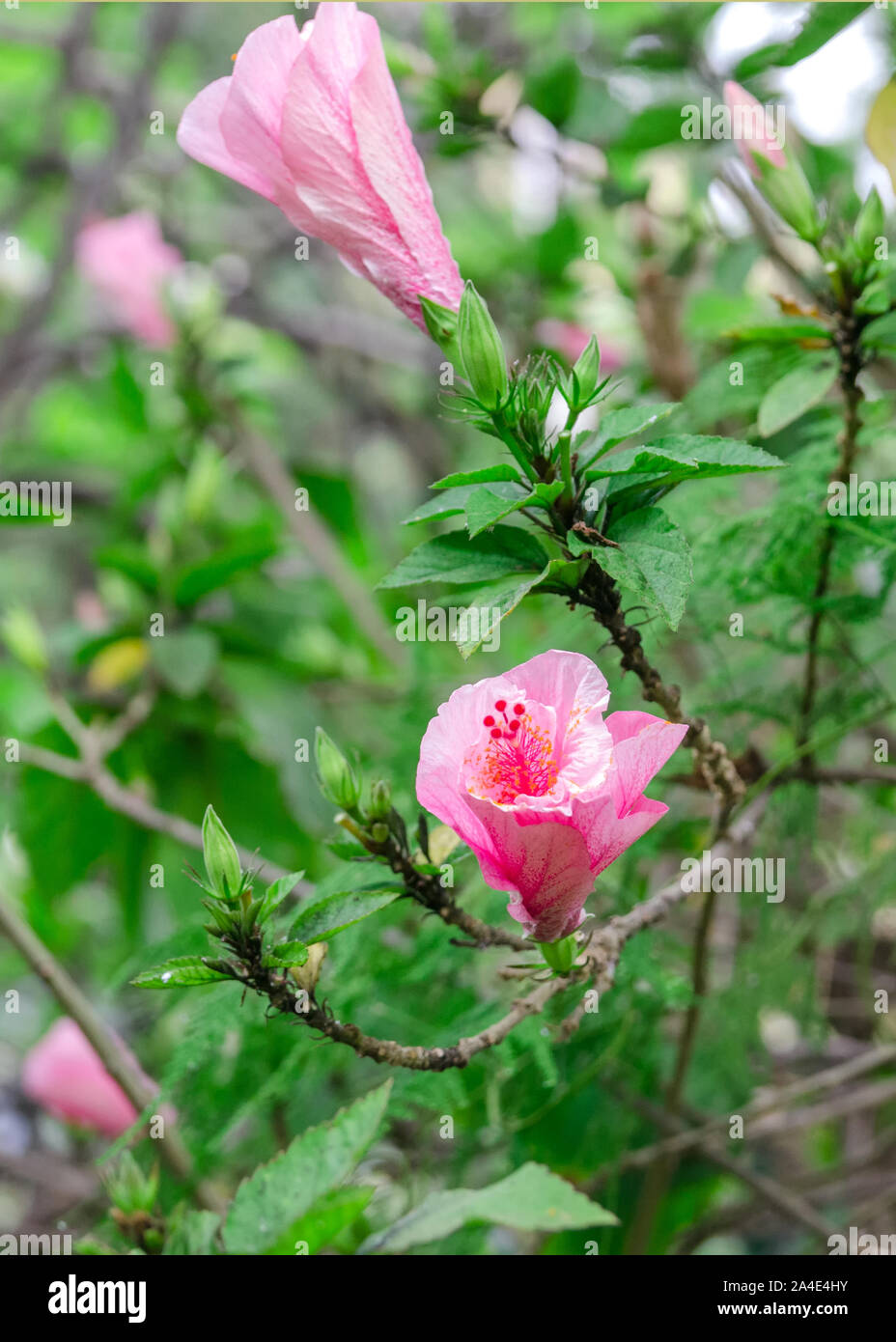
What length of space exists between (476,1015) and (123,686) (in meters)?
0.78

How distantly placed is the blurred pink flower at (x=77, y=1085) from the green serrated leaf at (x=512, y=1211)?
623 millimetres

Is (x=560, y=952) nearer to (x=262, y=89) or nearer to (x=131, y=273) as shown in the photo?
(x=262, y=89)

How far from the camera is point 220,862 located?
461 millimetres

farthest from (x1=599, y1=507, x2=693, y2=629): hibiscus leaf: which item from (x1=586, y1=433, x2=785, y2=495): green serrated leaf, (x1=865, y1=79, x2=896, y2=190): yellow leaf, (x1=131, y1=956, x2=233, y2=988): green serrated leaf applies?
(x1=865, y1=79, x2=896, y2=190): yellow leaf

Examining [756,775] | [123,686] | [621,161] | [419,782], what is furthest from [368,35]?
[123,686]

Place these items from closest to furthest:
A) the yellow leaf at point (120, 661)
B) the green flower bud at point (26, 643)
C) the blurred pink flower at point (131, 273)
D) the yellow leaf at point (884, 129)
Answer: the yellow leaf at point (884, 129), the green flower bud at point (26, 643), the yellow leaf at point (120, 661), the blurred pink flower at point (131, 273)

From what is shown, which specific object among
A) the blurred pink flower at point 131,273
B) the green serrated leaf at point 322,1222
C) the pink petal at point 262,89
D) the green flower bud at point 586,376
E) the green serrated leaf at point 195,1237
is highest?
the blurred pink flower at point 131,273

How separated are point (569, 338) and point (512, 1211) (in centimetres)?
131

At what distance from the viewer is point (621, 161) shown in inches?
46.9

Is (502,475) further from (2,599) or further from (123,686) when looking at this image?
(2,599)

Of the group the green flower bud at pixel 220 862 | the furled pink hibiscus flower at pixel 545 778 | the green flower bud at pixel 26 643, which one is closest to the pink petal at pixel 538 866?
the furled pink hibiscus flower at pixel 545 778

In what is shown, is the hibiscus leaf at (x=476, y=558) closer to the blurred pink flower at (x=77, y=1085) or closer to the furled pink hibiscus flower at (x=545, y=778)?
the furled pink hibiscus flower at (x=545, y=778)

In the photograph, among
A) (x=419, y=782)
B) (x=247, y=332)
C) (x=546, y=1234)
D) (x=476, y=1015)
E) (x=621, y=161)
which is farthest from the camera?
(x=247, y=332)

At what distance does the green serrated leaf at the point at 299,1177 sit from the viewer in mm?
469
